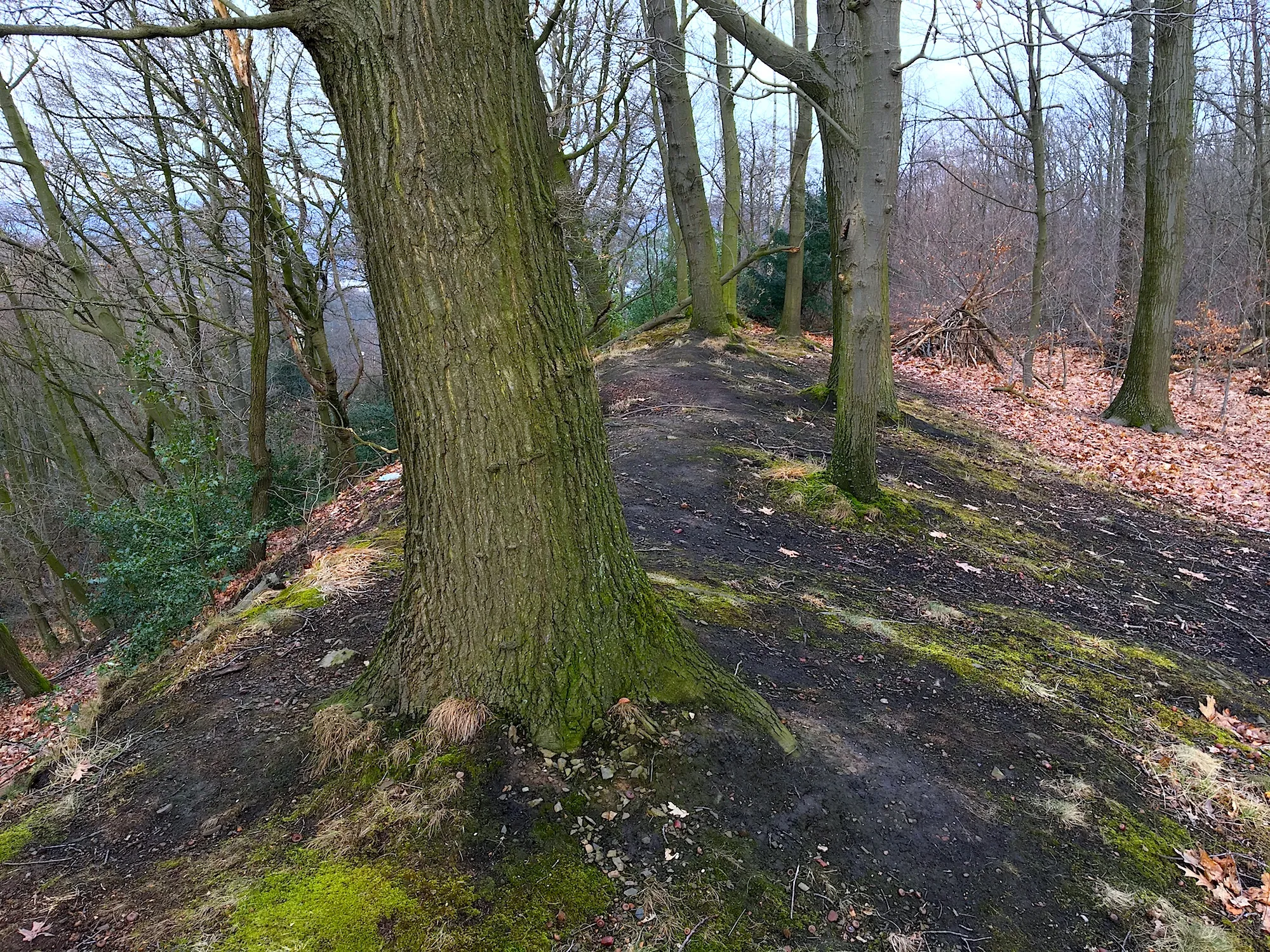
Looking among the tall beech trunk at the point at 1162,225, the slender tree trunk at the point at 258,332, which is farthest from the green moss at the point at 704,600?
the tall beech trunk at the point at 1162,225

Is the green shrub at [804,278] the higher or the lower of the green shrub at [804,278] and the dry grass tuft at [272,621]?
the higher

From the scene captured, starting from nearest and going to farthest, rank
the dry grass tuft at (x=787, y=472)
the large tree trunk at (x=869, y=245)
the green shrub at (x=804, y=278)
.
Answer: the large tree trunk at (x=869, y=245) < the dry grass tuft at (x=787, y=472) < the green shrub at (x=804, y=278)

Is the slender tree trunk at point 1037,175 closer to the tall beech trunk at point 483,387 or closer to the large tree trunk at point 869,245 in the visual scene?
the large tree trunk at point 869,245

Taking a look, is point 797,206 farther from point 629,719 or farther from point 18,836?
point 18,836

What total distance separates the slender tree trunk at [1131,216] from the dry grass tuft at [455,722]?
1460 cm

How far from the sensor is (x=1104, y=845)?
8.27ft

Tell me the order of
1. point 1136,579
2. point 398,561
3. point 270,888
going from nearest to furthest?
point 270,888 < point 398,561 < point 1136,579

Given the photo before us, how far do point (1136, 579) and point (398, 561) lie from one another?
19.2 feet

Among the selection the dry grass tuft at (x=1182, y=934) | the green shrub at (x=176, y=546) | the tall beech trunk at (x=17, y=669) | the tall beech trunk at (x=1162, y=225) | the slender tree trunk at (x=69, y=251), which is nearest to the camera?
the dry grass tuft at (x=1182, y=934)

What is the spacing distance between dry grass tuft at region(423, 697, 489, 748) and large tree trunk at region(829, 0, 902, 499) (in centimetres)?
427

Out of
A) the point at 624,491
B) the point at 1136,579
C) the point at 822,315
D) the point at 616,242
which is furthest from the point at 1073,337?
the point at 624,491

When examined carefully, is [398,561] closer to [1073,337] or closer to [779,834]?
[779,834]

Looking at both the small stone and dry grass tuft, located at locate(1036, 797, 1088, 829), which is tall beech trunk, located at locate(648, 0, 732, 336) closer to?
the small stone

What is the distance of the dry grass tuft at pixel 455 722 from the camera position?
7.54 feet
